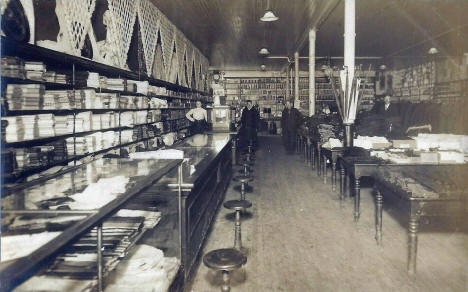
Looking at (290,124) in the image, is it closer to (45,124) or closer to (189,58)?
(189,58)

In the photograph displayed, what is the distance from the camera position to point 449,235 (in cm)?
357

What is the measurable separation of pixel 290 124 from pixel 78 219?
338 inches

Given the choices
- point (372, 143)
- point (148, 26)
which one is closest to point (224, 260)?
point (372, 143)

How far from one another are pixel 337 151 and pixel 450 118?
20.9ft

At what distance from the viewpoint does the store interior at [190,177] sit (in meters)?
1.66

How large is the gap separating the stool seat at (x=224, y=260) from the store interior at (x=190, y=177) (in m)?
0.01

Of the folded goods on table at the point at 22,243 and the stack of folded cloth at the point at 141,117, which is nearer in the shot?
the folded goods on table at the point at 22,243

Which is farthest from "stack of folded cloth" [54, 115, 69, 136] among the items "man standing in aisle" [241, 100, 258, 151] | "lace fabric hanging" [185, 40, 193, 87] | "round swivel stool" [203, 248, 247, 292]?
"lace fabric hanging" [185, 40, 193, 87]

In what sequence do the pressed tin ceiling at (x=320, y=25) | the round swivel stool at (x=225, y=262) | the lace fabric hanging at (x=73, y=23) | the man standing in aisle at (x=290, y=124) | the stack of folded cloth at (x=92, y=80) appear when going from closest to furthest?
the round swivel stool at (x=225, y=262) → the lace fabric hanging at (x=73, y=23) → the stack of folded cloth at (x=92, y=80) → the pressed tin ceiling at (x=320, y=25) → the man standing in aisle at (x=290, y=124)

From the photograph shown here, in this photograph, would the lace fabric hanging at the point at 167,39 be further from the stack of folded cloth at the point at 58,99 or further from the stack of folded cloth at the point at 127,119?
the stack of folded cloth at the point at 58,99

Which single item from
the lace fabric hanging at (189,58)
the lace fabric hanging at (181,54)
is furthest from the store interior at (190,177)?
the lace fabric hanging at (189,58)

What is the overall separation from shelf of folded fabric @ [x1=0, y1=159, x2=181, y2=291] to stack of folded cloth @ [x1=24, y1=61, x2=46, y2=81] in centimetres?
148

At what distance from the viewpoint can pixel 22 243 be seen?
1090 mm

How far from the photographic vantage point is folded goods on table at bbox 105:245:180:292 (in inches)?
71.8
